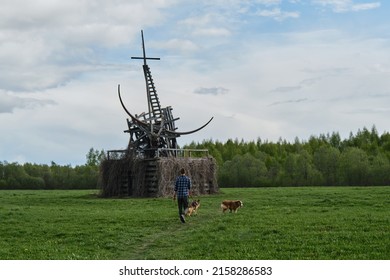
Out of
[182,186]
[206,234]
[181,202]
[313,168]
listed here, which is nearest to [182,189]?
[182,186]

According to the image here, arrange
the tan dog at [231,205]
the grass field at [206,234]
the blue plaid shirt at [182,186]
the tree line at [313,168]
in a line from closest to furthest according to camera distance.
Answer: the grass field at [206,234], the blue plaid shirt at [182,186], the tan dog at [231,205], the tree line at [313,168]

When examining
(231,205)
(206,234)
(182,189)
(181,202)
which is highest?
(182,189)

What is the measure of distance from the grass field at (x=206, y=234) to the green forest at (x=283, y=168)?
56.4 meters

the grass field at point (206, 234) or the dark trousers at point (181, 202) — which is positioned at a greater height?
the dark trousers at point (181, 202)

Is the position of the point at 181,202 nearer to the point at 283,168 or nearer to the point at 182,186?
the point at 182,186

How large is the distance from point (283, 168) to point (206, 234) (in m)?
72.9

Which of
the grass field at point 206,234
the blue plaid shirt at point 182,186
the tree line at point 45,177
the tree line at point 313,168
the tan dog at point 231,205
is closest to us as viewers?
Result: the grass field at point 206,234

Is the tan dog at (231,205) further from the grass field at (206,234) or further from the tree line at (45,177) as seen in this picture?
the tree line at (45,177)

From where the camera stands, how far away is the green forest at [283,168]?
85.6 meters

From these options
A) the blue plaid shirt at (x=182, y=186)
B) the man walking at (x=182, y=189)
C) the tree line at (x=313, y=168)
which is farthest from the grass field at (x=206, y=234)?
the tree line at (x=313, y=168)

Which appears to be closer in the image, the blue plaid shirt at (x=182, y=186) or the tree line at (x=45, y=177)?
the blue plaid shirt at (x=182, y=186)

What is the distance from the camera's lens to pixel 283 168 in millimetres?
93000
